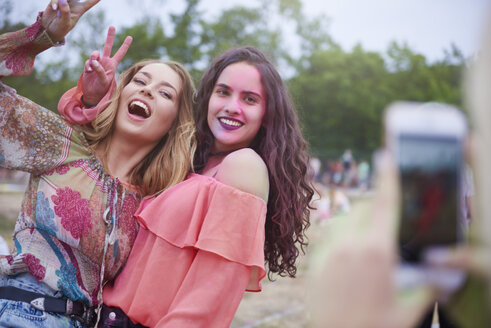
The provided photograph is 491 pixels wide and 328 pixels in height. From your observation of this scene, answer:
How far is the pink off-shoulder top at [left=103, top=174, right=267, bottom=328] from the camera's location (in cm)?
146

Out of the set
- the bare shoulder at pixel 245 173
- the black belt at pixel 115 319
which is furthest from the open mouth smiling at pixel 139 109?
the black belt at pixel 115 319

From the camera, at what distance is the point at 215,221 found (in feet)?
5.00

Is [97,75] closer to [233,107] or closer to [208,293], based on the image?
[233,107]

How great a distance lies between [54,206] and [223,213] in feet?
2.41

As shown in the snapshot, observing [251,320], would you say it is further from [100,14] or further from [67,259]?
[100,14]

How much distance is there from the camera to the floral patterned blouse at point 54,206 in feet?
5.45

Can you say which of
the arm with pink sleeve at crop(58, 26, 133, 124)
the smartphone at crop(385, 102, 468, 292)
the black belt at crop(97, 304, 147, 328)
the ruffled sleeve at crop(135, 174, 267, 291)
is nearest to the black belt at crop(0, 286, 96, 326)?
the black belt at crop(97, 304, 147, 328)

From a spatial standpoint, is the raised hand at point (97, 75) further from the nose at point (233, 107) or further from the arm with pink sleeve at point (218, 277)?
the arm with pink sleeve at point (218, 277)

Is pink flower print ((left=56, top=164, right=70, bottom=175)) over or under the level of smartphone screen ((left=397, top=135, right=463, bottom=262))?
under

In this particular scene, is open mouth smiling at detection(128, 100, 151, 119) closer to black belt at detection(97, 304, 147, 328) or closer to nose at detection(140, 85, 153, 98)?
nose at detection(140, 85, 153, 98)

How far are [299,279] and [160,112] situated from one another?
14.3ft

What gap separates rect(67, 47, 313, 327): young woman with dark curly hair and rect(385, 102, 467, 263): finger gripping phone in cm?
99

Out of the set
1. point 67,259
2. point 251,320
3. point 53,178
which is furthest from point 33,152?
point 251,320

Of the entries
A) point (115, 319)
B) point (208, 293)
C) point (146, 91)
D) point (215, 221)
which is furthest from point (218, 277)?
point (146, 91)
